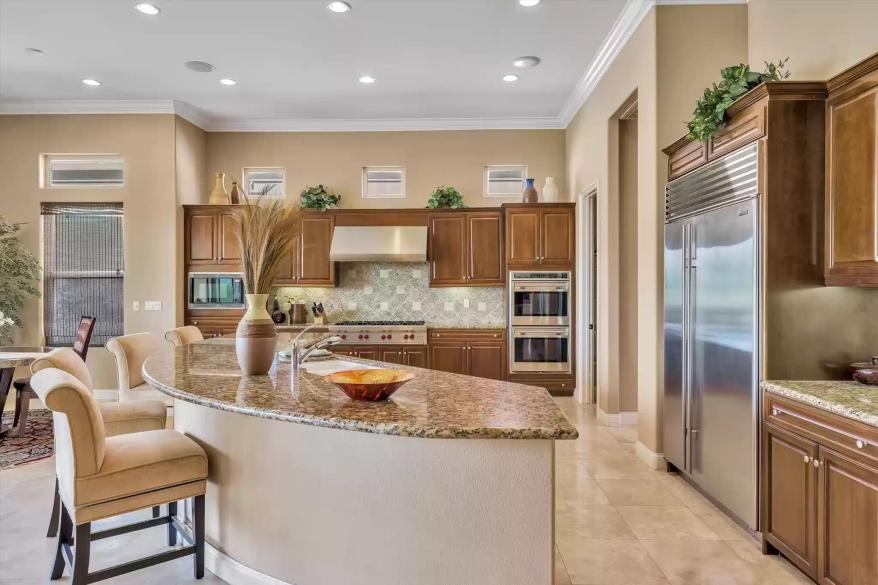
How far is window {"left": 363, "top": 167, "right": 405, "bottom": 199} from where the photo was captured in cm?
668

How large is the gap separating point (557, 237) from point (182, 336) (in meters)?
4.09

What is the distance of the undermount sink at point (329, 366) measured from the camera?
8.54 ft

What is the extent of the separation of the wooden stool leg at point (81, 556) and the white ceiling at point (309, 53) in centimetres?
361

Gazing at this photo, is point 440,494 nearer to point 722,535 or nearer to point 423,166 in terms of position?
point 722,535

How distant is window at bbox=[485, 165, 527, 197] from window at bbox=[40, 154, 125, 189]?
441cm

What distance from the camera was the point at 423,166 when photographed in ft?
21.7

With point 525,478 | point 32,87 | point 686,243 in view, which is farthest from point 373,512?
point 32,87

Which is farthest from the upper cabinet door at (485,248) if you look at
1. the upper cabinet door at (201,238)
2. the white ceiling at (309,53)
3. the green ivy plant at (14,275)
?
the green ivy plant at (14,275)

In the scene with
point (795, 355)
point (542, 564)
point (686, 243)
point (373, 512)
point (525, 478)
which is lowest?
point (542, 564)

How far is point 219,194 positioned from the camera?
6.27 metres

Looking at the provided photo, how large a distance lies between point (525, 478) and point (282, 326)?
490cm

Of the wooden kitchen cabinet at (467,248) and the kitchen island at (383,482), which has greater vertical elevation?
the wooden kitchen cabinet at (467,248)

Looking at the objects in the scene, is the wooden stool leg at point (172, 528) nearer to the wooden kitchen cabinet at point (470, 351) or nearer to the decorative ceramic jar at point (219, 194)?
the wooden kitchen cabinet at point (470, 351)

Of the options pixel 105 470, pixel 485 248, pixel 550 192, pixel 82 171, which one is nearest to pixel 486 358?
pixel 485 248
